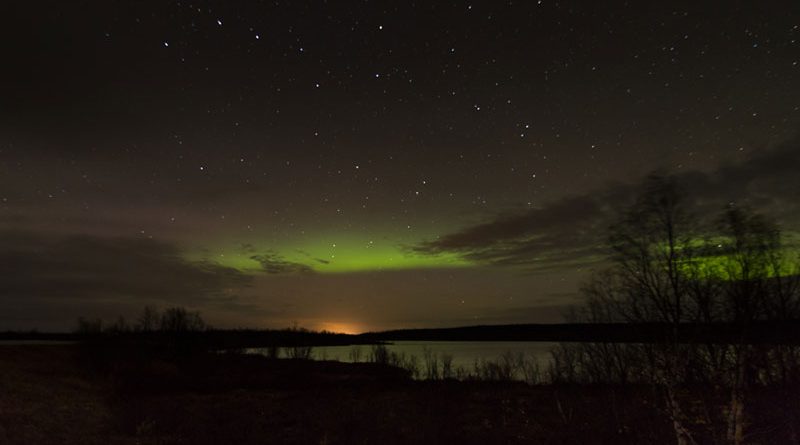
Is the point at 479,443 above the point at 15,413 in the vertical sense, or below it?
below

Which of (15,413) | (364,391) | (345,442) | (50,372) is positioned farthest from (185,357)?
(345,442)

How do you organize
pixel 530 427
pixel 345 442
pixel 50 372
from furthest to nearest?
pixel 50 372 → pixel 530 427 → pixel 345 442

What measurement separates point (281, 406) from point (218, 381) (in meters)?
Result: 12.0

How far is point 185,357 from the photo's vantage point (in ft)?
149

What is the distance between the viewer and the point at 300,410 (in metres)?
22.7

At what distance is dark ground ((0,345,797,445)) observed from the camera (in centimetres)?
1673

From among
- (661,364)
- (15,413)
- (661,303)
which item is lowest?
(15,413)

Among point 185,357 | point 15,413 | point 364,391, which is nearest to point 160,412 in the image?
point 15,413

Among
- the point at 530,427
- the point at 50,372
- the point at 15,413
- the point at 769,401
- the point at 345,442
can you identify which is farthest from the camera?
the point at 50,372

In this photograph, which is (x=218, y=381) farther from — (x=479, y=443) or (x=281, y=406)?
(x=479, y=443)

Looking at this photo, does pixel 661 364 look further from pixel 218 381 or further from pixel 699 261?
pixel 218 381

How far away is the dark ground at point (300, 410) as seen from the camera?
16734 mm

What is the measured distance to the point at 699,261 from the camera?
1005 centimetres

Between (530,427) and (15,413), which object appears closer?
(15,413)
